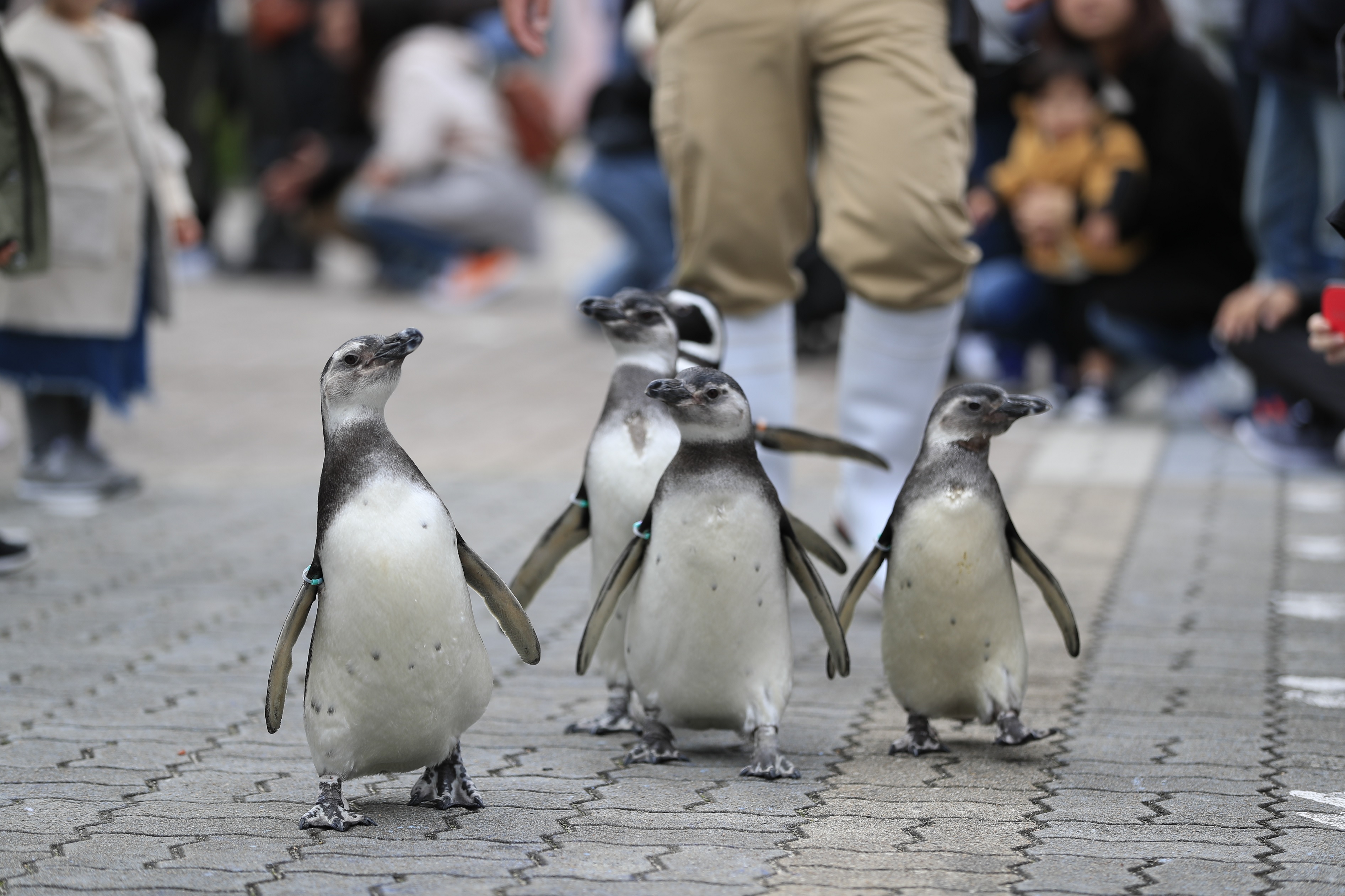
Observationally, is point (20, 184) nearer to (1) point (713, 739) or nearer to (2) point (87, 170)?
(2) point (87, 170)

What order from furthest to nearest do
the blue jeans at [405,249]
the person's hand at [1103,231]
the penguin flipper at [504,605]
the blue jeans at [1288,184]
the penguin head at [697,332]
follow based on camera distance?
the blue jeans at [405,249]
the person's hand at [1103,231]
the blue jeans at [1288,184]
the penguin head at [697,332]
the penguin flipper at [504,605]

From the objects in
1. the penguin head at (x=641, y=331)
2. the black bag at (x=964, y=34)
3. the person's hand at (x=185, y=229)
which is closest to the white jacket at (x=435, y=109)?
the person's hand at (x=185, y=229)

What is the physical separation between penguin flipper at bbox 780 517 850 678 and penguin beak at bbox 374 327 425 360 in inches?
28.8

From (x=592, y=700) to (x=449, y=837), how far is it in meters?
0.91

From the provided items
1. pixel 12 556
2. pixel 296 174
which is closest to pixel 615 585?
pixel 12 556

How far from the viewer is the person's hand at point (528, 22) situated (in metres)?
4.03

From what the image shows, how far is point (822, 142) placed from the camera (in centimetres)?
396

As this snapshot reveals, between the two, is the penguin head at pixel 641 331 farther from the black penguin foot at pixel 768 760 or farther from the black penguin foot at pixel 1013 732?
the black penguin foot at pixel 1013 732

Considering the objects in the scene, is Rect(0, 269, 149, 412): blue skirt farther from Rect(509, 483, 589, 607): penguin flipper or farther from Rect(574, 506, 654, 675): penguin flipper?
Rect(574, 506, 654, 675): penguin flipper

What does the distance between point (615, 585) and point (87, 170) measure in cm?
303

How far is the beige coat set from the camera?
514cm

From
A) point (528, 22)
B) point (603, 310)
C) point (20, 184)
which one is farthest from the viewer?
point (20, 184)

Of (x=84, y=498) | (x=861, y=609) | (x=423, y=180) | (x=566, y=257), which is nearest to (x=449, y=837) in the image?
(x=861, y=609)

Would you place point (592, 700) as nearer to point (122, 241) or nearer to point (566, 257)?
point (122, 241)
